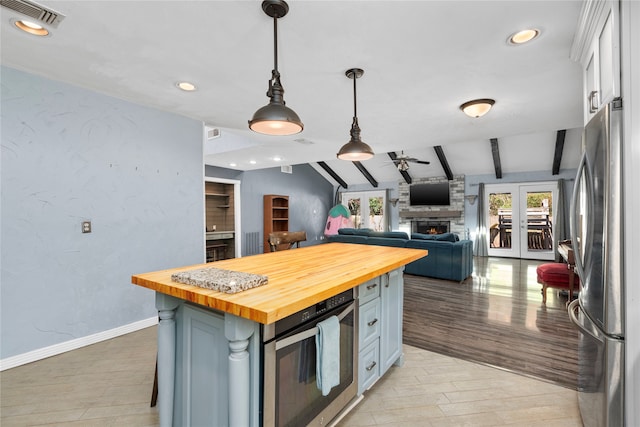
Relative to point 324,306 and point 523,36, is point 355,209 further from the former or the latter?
point 324,306

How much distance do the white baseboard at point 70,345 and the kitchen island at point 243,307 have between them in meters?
1.81

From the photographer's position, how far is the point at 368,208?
10.5 metres

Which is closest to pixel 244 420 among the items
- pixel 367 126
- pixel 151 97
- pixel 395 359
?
pixel 395 359

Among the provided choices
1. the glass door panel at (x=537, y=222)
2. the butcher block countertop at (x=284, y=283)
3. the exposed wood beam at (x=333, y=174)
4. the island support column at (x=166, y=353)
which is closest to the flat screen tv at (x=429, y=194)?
the glass door panel at (x=537, y=222)

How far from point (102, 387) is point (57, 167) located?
1.86 metres

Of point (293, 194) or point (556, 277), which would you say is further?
point (293, 194)

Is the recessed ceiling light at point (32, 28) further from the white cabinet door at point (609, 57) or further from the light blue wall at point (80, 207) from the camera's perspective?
the white cabinet door at point (609, 57)

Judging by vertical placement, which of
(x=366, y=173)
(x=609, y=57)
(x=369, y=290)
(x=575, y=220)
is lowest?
(x=369, y=290)

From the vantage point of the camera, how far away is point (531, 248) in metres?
7.62

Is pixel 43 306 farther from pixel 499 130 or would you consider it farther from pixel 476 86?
pixel 499 130

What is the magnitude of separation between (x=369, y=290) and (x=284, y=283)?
2.22 ft

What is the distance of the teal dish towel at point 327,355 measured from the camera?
4.63 ft

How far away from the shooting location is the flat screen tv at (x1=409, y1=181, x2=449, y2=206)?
883 cm

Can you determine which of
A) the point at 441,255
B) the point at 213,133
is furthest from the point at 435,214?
the point at 213,133
